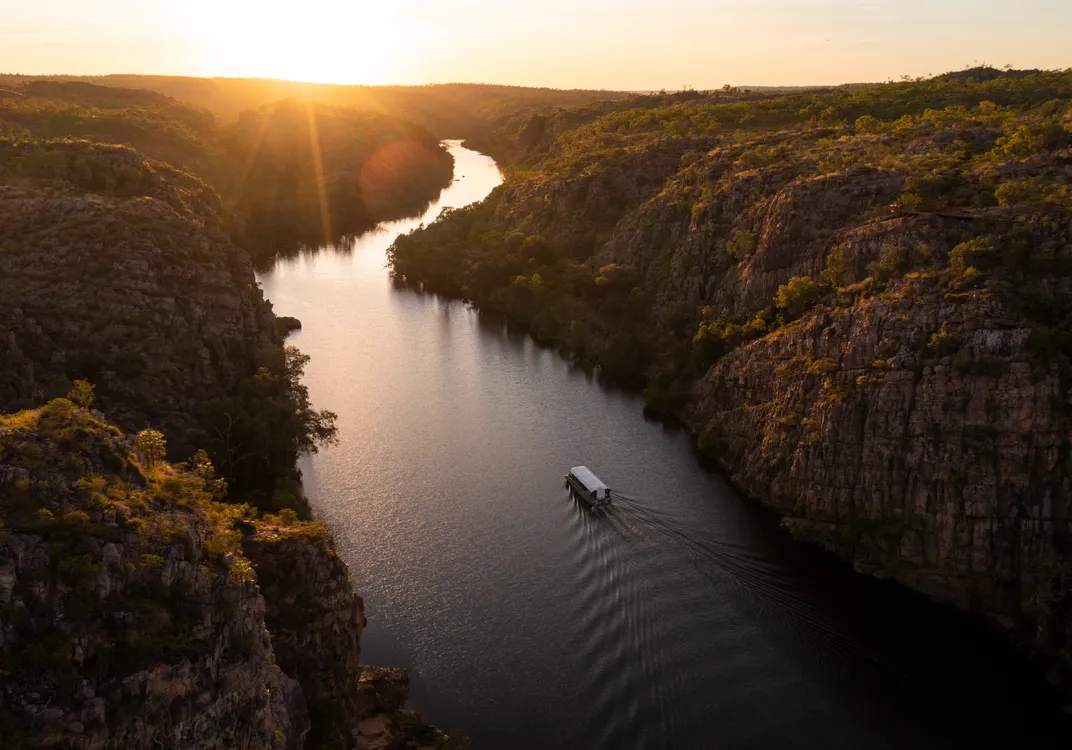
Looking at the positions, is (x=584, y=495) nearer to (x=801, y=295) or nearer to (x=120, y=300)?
(x=801, y=295)

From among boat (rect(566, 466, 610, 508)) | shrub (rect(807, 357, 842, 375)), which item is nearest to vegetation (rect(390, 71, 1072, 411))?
shrub (rect(807, 357, 842, 375))

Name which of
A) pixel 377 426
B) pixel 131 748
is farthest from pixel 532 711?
pixel 377 426

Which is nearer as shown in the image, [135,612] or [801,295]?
[135,612]

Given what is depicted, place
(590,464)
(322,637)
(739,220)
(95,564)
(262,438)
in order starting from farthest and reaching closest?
(739,220)
(590,464)
(262,438)
(322,637)
(95,564)

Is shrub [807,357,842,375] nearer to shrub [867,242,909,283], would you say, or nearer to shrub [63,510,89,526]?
shrub [867,242,909,283]

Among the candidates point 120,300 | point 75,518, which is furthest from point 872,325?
point 120,300
